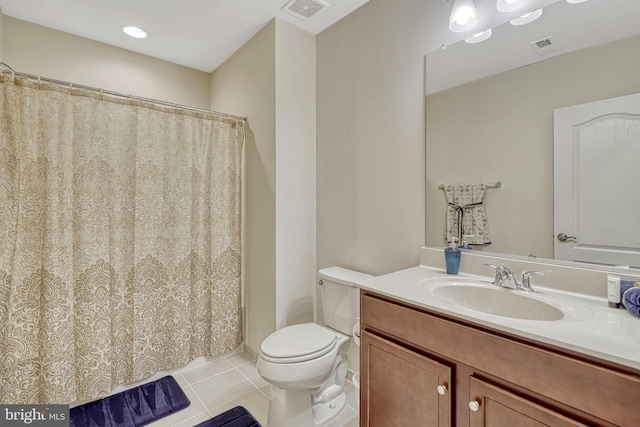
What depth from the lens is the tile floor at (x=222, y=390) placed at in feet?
5.52

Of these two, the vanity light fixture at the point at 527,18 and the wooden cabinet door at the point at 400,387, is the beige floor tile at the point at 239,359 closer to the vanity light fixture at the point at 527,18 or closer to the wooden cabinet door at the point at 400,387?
the wooden cabinet door at the point at 400,387

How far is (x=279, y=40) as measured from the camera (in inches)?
80.3

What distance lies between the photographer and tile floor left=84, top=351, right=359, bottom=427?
1.68m

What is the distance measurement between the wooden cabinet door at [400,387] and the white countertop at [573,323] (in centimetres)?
19

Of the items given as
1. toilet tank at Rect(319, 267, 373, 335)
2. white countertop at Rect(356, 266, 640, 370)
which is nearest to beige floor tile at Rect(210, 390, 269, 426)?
toilet tank at Rect(319, 267, 373, 335)

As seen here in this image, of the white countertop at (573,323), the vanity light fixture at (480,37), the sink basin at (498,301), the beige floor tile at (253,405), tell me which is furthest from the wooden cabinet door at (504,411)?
the vanity light fixture at (480,37)

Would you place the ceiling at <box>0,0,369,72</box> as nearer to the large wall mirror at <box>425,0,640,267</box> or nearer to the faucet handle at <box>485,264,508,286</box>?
the large wall mirror at <box>425,0,640,267</box>

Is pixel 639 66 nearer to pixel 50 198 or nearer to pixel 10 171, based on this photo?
pixel 50 198

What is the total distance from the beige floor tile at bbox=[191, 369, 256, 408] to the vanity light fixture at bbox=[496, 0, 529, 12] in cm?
246

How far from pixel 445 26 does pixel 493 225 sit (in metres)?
1.02

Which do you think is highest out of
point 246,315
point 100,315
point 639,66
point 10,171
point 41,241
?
point 639,66

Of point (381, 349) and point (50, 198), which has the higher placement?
point (50, 198)

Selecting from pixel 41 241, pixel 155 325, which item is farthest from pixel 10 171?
pixel 155 325

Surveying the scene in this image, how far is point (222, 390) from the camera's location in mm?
1931
